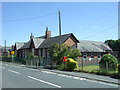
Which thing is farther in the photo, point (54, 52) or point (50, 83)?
point (54, 52)

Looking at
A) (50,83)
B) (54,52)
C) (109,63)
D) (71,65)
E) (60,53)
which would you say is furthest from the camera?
(54,52)

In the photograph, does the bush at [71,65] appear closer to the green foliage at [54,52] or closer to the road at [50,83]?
the green foliage at [54,52]

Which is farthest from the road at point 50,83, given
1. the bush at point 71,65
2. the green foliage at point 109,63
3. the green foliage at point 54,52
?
the green foliage at point 54,52

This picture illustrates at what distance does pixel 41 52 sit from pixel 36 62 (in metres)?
10.2

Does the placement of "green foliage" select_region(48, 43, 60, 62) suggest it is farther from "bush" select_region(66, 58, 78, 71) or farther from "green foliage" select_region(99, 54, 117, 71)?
"green foliage" select_region(99, 54, 117, 71)

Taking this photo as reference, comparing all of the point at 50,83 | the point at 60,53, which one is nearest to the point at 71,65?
the point at 60,53

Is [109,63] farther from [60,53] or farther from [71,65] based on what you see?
[60,53]

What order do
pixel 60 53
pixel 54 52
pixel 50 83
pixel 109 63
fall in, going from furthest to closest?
1. pixel 54 52
2. pixel 60 53
3. pixel 109 63
4. pixel 50 83

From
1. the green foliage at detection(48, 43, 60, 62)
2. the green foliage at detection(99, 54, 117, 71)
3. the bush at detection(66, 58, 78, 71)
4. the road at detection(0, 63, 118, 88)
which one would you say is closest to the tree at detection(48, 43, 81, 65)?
the green foliage at detection(48, 43, 60, 62)

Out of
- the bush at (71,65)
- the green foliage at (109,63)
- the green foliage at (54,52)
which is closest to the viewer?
the green foliage at (109,63)

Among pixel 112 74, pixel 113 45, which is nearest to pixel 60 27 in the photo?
pixel 112 74

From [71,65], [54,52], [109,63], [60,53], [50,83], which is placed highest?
[54,52]

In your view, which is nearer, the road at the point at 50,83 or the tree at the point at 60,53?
the road at the point at 50,83

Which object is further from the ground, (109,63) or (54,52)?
(54,52)
